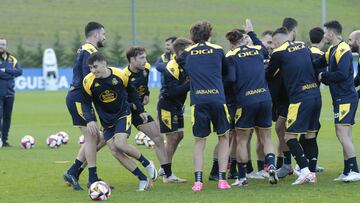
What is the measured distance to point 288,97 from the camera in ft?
43.0

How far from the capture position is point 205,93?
11969mm

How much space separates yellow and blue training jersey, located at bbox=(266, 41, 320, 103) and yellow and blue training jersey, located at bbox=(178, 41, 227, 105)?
3.61 ft

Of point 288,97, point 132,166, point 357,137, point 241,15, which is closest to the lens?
point 132,166

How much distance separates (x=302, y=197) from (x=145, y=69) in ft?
11.8

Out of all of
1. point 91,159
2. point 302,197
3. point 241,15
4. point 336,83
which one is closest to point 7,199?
point 91,159

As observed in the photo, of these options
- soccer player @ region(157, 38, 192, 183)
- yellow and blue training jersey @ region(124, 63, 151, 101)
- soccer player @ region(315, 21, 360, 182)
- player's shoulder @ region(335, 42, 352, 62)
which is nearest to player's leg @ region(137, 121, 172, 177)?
soccer player @ region(157, 38, 192, 183)

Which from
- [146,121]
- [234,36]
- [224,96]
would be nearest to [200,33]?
[234,36]

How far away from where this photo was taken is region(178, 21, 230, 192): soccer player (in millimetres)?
11945

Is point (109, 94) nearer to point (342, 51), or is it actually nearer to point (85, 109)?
point (85, 109)

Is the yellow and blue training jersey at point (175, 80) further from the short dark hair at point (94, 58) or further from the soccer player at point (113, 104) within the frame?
the short dark hair at point (94, 58)

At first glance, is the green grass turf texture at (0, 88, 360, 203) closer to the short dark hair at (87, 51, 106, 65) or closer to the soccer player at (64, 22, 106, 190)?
the soccer player at (64, 22, 106, 190)

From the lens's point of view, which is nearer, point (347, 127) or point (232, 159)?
point (347, 127)

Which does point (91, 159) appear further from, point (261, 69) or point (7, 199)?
point (261, 69)

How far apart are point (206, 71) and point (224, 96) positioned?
481 millimetres
